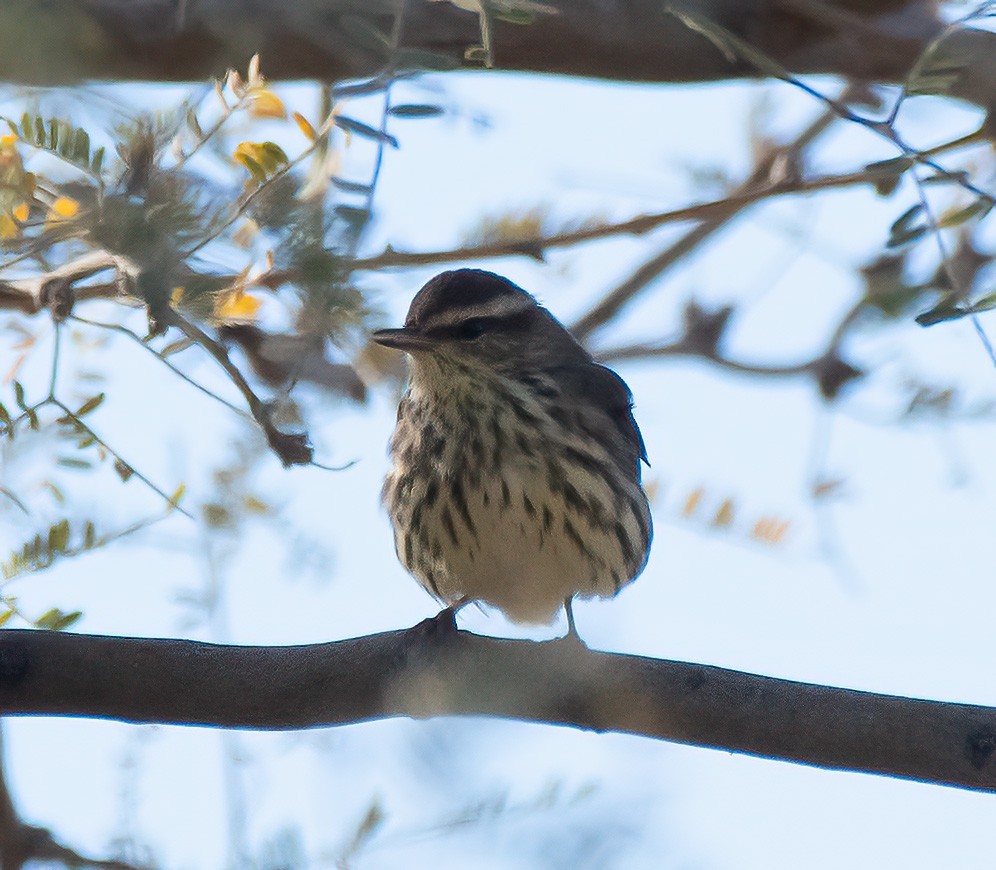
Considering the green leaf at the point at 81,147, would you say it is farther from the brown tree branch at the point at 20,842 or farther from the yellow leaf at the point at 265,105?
the brown tree branch at the point at 20,842

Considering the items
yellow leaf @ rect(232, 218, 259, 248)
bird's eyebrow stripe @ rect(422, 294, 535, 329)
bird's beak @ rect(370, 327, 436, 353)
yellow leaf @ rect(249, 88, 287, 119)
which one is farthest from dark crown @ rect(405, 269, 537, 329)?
yellow leaf @ rect(232, 218, 259, 248)

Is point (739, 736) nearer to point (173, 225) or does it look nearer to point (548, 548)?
point (548, 548)

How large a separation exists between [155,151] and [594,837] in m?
1.13

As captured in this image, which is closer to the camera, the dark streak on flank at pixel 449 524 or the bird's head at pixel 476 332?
the dark streak on flank at pixel 449 524

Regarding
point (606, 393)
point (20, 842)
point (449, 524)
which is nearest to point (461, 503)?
point (449, 524)

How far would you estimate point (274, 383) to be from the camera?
323 centimetres

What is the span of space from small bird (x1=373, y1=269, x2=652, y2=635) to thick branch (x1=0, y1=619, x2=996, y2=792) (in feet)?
3.28

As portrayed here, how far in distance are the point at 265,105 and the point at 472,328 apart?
5.04 ft

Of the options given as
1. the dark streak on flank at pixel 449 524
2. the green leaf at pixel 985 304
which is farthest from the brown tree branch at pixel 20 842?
the green leaf at pixel 985 304

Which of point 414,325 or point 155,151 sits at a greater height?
point 414,325

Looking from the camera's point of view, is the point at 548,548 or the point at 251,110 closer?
the point at 251,110

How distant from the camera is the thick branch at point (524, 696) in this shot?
2980 mm

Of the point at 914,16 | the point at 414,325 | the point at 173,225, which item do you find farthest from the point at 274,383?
the point at 914,16

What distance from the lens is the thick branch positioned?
2.98 m
